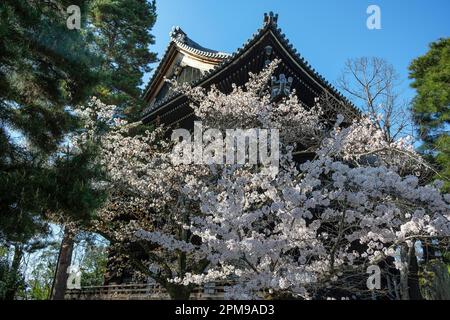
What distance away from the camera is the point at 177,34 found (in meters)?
19.3

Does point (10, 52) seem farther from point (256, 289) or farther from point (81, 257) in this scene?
point (81, 257)

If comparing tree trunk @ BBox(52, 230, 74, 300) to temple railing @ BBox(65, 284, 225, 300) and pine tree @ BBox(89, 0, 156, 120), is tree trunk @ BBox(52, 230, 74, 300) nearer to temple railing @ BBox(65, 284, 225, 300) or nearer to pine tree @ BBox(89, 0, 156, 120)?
temple railing @ BBox(65, 284, 225, 300)

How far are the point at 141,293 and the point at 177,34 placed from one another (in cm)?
1369

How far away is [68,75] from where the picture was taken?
25.0 feet

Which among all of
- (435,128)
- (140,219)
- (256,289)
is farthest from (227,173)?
(435,128)

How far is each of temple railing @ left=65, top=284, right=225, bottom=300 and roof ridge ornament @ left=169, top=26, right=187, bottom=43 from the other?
1269 cm

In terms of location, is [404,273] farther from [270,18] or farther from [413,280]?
[270,18]

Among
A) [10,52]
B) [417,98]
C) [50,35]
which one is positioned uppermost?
[417,98]

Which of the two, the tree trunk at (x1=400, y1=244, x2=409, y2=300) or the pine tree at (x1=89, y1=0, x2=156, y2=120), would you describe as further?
the pine tree at (x1=89, y1=0, x2=156, y2=120)

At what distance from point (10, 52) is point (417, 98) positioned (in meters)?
20.7

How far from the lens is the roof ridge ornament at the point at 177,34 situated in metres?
18.9

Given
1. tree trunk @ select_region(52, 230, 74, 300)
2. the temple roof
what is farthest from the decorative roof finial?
tree trunk @ select_region(52, 230, 74, 300)

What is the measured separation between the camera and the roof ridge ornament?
18891mm

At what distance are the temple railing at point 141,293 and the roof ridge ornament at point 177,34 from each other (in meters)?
12.7
